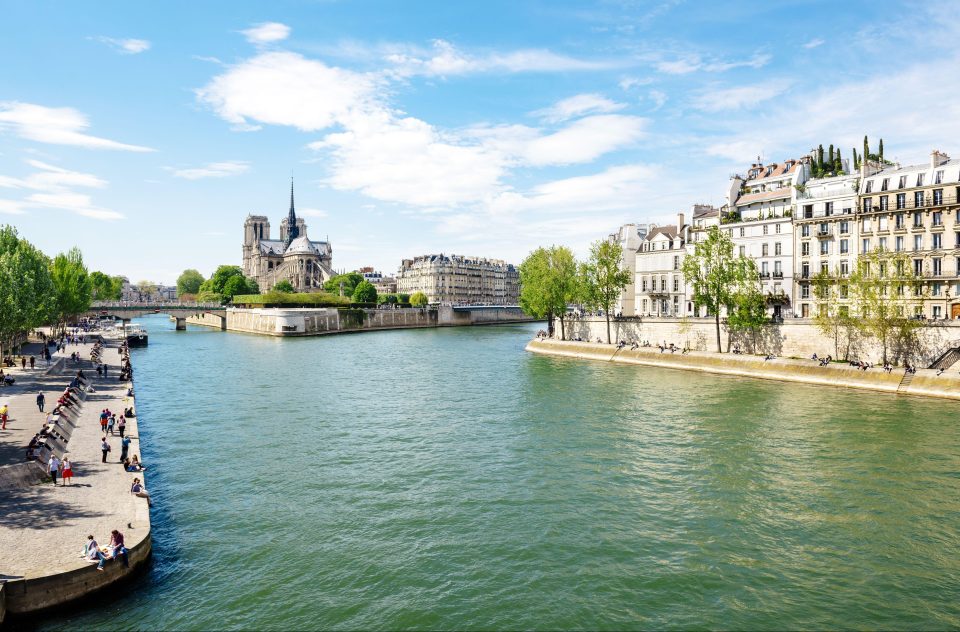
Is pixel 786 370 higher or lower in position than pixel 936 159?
lower

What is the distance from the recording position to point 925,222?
5538cm

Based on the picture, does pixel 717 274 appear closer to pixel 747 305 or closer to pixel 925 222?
pixel 747 305

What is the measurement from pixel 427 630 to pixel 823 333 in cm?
5389

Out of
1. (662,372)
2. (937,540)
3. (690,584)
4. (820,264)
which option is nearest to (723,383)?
(662,372)

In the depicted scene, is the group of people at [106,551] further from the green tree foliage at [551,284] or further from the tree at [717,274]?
the green tree foliage at [551,284]

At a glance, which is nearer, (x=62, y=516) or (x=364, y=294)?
(x=62, y=516)

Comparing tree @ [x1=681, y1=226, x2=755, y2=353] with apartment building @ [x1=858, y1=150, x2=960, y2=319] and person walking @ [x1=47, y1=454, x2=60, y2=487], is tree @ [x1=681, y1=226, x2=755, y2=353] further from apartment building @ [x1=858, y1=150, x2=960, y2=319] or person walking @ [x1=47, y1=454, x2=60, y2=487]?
person walking @ [x1=47, y1=454, x2=60, y2=487]

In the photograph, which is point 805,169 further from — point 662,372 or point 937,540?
point 937,540

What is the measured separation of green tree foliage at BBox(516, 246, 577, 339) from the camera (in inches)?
3356

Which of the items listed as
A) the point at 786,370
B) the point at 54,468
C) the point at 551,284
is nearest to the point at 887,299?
the point at 786,370

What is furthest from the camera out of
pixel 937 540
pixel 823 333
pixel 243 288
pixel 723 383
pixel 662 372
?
pixel 243 288

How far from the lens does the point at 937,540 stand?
64.0 ft

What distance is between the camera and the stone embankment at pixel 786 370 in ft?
147

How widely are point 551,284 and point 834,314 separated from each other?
37.5 metres
